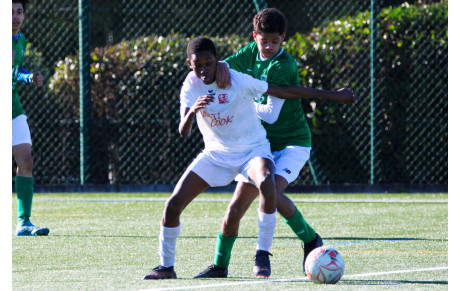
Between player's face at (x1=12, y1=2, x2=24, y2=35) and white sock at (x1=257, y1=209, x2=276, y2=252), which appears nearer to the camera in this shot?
white sock at (x1=257, y1=209, x2=276, y2=252)

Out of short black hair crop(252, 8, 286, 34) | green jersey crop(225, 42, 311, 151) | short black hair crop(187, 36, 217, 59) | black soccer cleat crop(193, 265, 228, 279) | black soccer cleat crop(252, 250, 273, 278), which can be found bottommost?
black soccer cleat crop(193, 265, 228, 279)

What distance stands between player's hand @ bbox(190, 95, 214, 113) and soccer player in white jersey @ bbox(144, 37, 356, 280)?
12cm

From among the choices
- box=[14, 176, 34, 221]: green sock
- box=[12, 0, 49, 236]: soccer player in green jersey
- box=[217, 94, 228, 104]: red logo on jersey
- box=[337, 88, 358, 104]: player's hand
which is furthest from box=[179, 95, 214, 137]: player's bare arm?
box=[14, 176, 34, 221]: green sock

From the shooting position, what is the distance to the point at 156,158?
41.2ft

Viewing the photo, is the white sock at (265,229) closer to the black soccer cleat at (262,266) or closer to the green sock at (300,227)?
the black soccer cleat at (262,266)

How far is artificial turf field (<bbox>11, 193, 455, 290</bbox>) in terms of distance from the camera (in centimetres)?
509

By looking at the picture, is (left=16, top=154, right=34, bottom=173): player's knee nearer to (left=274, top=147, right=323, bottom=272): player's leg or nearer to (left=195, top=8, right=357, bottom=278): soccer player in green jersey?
(left=195, top=8, right=357, bottom=278): soccer player in green jersey

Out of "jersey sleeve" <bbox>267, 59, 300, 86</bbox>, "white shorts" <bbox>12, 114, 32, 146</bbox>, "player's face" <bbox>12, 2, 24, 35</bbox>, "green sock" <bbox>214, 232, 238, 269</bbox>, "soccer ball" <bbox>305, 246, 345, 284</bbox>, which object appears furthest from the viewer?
"white shorts" <bbox>12, 114, 32, 146</bbox>

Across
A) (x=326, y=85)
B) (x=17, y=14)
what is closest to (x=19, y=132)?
(x=17, y=14)

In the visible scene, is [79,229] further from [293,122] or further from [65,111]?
[65,111]

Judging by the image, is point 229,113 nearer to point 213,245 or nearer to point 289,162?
point 289,162

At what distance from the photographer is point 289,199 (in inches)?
229

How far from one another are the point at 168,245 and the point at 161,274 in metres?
0.20
